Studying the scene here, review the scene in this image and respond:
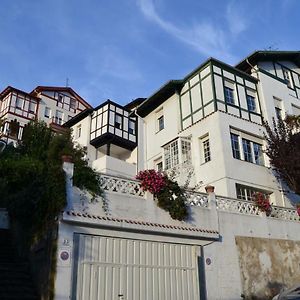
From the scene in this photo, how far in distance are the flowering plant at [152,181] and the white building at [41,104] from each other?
93.1 feet

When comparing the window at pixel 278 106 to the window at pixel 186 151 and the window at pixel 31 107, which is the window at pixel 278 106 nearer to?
the window at pixel 186 151

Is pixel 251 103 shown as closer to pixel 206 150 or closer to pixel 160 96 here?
pixel 206 150

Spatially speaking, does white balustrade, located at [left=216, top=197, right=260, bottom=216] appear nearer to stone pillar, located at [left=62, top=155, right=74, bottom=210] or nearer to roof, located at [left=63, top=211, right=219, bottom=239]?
roof, located at [left=63, top=211, right=219, bottom=239]

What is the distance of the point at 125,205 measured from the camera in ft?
33.2

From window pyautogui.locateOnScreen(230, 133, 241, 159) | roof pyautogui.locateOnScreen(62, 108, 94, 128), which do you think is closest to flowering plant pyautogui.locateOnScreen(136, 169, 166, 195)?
window pyautogui.locateOnScreen(230, 133, 241, 159)

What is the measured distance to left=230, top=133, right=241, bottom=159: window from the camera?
1744cm

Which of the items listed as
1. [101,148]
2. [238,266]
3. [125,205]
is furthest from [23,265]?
[101,148]

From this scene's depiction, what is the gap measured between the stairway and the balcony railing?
3.03 metres

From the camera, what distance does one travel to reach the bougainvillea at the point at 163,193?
10711 millimetres

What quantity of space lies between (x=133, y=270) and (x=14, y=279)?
9.80 ft

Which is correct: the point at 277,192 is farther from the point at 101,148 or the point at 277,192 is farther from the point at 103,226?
the point at 101,148

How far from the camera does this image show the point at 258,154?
18562 millimetres

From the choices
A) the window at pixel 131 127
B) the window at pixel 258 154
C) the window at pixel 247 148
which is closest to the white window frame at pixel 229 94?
the window at pixel 247 148

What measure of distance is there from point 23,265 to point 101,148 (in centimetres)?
1865
